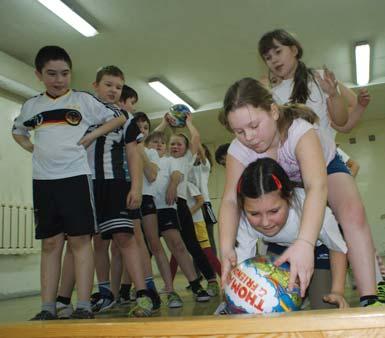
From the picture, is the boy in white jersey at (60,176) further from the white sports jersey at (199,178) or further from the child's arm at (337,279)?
the white sports jersey at (199,178)

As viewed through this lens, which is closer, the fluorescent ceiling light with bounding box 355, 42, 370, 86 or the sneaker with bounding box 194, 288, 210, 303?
the sneaker with bounding box 194, 288, 210, 303

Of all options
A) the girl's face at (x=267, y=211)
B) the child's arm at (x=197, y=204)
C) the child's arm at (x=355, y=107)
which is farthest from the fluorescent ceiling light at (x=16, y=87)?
the girl's face at (x=267, y=211)

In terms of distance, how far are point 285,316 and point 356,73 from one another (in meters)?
7.94

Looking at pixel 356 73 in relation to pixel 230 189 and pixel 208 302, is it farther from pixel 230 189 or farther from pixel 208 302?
pixel 230 189

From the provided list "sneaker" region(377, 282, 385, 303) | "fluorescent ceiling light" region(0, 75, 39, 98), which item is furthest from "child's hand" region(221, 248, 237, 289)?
"fluorescent ceiling light" region(0, 75, 39, 98)

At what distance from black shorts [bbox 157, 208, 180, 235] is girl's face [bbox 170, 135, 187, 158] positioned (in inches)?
31.2

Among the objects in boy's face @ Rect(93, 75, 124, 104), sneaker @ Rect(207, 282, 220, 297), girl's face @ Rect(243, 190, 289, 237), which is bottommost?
sneaker @ Rect(207, 282, 220, 297)

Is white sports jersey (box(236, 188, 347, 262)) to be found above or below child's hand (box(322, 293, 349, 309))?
above

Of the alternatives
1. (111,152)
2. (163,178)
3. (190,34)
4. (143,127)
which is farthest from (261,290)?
(190,34)

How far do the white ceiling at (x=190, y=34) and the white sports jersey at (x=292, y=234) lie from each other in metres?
4.35

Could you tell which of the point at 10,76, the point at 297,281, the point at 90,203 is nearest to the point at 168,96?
the point at 10,76

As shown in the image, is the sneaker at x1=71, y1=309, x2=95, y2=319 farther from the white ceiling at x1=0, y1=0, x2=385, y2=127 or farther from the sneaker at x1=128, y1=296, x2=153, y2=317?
the white ceiling at x1=0, y1=0, x2=385, y2=127

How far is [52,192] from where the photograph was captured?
2.70 meters

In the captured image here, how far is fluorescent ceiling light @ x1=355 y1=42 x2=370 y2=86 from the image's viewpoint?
7387 mm
